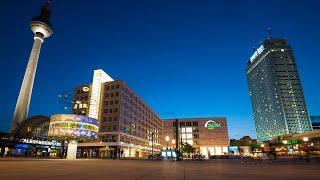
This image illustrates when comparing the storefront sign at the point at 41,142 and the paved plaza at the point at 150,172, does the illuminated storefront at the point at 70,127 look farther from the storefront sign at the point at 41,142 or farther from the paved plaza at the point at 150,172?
the paved plaza at the point at 150,172

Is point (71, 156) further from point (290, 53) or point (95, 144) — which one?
point (290, 53)

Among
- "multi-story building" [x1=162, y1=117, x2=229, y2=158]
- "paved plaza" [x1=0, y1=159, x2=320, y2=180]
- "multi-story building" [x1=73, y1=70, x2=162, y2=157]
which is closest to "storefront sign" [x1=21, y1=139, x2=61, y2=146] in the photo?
"multi-story building" [x1=73, y1=70, x2=162, y2=157]

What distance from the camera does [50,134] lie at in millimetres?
56125

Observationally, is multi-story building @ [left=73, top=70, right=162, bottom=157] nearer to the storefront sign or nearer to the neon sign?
the storefront sign

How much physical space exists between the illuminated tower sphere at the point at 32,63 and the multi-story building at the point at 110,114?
63.0 ft

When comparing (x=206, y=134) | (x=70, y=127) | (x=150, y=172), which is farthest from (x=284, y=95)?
(x=150, y=172)

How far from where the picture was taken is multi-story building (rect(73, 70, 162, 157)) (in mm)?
93625

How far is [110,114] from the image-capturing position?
97.8 m

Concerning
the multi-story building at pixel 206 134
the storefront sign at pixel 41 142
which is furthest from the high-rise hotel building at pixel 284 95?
the storefront sign at pixel 41 142

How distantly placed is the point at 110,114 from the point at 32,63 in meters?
42.1

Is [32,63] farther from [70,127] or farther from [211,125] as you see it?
[211,125]

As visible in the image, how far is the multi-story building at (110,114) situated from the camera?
93.6 meters

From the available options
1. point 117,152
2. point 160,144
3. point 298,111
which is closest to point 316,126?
point 298,111

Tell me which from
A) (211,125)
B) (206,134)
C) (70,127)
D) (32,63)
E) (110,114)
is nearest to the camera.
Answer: (70,127)
